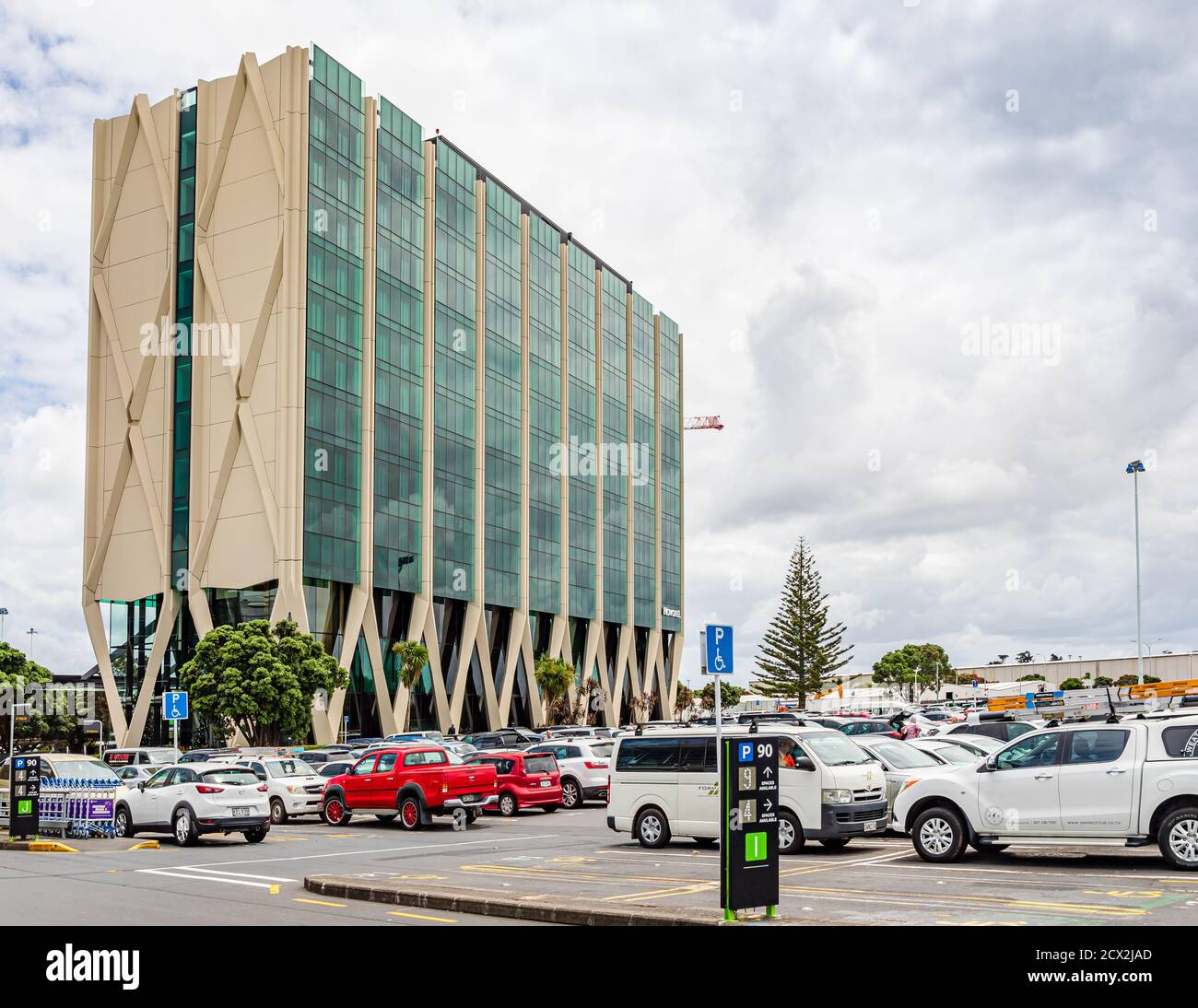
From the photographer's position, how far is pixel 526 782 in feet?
97.0

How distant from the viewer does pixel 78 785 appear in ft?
85.4

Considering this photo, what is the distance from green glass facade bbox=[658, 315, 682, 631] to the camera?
101438mm

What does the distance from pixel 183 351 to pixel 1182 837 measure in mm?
57453

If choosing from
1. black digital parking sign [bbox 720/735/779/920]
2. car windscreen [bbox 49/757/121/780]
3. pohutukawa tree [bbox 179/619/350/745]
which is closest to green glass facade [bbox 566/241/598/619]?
pohutukawa tree [bbox 179/619/350/745]

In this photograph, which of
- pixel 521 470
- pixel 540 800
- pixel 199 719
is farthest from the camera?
pixel 521 470

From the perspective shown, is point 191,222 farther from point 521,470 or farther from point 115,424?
point 521,470

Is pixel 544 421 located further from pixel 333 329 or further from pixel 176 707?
pixel 176 707

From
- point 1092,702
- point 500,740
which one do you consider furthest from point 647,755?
point 500,740

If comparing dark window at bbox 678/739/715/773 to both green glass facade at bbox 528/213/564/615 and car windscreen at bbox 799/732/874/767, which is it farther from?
green glass facade at bbox 528/213/564/615

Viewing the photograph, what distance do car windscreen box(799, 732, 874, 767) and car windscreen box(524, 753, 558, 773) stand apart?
37.6 ft

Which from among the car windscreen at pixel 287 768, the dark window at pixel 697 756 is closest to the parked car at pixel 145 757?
the car windscreen at pixel 287 768

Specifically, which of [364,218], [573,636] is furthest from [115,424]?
[573,636]

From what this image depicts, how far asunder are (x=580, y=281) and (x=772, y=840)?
80.9 m
